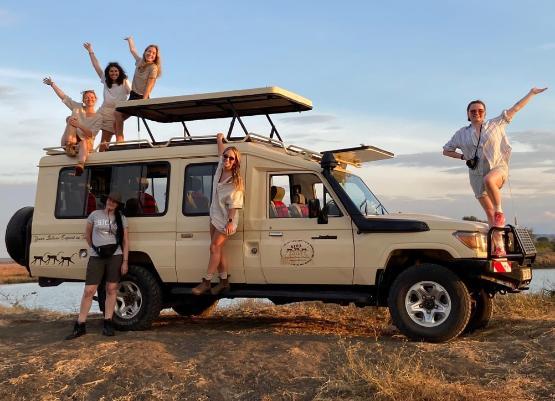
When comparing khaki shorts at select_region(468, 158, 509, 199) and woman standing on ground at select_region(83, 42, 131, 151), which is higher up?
woman standing on ground at select_region(83, 42, 131, 151)

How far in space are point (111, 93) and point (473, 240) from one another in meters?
5.52

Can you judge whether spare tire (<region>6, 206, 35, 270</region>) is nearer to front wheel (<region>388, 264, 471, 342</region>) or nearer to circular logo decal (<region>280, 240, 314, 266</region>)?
circular logo decal (<region>280, 240, 314, 266</region>)

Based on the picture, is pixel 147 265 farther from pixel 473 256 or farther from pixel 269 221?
pixel 473 256

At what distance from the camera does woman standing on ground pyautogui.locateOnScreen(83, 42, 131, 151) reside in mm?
9452

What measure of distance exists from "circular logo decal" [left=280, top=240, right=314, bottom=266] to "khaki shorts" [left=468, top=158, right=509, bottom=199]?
198 centimetres

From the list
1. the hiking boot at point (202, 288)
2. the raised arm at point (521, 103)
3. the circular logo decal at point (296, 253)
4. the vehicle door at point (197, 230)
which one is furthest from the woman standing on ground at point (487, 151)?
the hiking boot at point (202, 288)

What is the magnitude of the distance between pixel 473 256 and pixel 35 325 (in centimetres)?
603

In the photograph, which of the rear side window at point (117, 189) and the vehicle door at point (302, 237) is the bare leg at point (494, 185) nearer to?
the vehicle door at point (302, 237)

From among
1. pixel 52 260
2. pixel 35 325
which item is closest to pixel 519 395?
pixel 52 260

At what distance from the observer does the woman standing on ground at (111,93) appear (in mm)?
9452

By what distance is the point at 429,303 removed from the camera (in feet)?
23.2

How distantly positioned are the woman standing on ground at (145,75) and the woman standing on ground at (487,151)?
4.34 metres

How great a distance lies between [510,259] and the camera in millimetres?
7168

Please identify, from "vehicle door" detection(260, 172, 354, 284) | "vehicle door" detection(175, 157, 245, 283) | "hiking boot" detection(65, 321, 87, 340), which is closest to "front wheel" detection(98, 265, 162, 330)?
"vehicle door" detection(175, 157, 245, 283)
